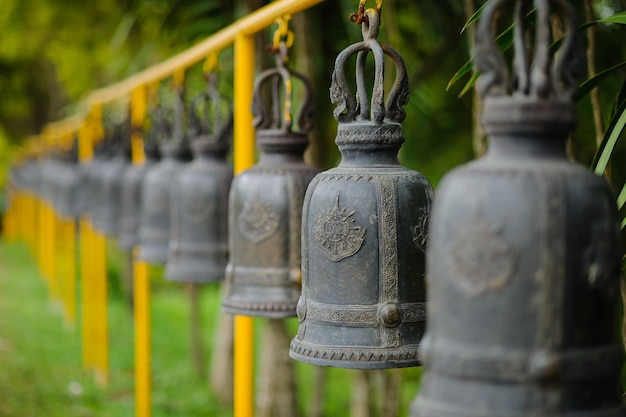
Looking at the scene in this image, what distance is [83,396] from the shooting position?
28.4ft

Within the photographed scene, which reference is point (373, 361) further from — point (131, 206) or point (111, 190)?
point (111, 190)

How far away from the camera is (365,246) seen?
225 centimetres

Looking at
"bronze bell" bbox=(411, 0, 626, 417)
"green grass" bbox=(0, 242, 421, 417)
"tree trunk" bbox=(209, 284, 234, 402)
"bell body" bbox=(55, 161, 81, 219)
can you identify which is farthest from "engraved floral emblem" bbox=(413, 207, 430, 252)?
"bell body" bbox=(55, 161, 81, 219)

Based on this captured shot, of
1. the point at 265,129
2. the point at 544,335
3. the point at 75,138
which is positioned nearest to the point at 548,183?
the point at 544,335

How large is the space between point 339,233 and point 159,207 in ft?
7.80

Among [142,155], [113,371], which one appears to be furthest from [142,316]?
[113,371]

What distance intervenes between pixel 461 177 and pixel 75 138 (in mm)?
9220

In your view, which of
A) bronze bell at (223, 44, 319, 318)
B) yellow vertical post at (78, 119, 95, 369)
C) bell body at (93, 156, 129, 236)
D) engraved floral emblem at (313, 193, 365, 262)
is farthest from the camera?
yellow vertical post at (78, 119, 95, 369)

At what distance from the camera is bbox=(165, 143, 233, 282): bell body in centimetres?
389

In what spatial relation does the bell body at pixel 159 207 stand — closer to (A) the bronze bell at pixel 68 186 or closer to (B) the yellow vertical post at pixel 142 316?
(B) the yellow vertical post at pixel 142 316

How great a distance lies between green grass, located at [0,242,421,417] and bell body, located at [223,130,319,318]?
289cm

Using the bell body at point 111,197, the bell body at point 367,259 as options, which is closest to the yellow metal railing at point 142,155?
the bell body at point 111,197

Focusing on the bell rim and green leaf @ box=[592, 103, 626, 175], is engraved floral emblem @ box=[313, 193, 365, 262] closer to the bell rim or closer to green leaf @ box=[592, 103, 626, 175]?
the bell rim

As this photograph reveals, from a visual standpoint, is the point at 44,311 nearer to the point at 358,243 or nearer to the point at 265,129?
the point at 265,129
